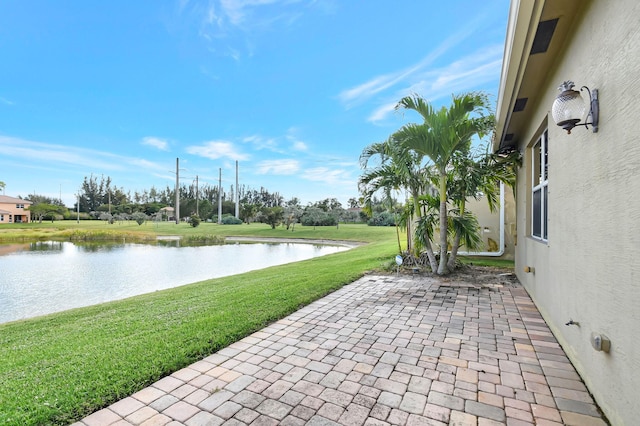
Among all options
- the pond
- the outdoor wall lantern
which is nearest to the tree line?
the pond

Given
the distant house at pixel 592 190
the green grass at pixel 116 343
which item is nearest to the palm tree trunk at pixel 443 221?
the green grass at pixel 116 343

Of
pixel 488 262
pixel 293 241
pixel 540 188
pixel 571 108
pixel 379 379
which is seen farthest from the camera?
pixel 293 241

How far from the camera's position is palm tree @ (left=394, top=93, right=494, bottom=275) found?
554 cm

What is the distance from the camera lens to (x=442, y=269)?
616 centimetres

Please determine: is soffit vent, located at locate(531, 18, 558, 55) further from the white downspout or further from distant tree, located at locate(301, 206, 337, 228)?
distant tree, located at locate(301, 206, 337, 228)

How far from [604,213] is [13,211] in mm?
59625

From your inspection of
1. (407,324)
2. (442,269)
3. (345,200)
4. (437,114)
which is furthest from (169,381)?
(345,200)

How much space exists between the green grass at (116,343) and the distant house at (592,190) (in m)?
2.82

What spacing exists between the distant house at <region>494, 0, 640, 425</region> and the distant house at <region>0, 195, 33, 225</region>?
57484 millimetres

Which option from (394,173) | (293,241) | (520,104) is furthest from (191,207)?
(520,104)

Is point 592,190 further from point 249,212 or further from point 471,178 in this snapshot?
point 249,212

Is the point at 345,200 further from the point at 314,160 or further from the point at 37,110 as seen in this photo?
the point at 37,110

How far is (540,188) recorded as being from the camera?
409cm

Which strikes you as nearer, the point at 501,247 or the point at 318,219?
the point at 501,247
